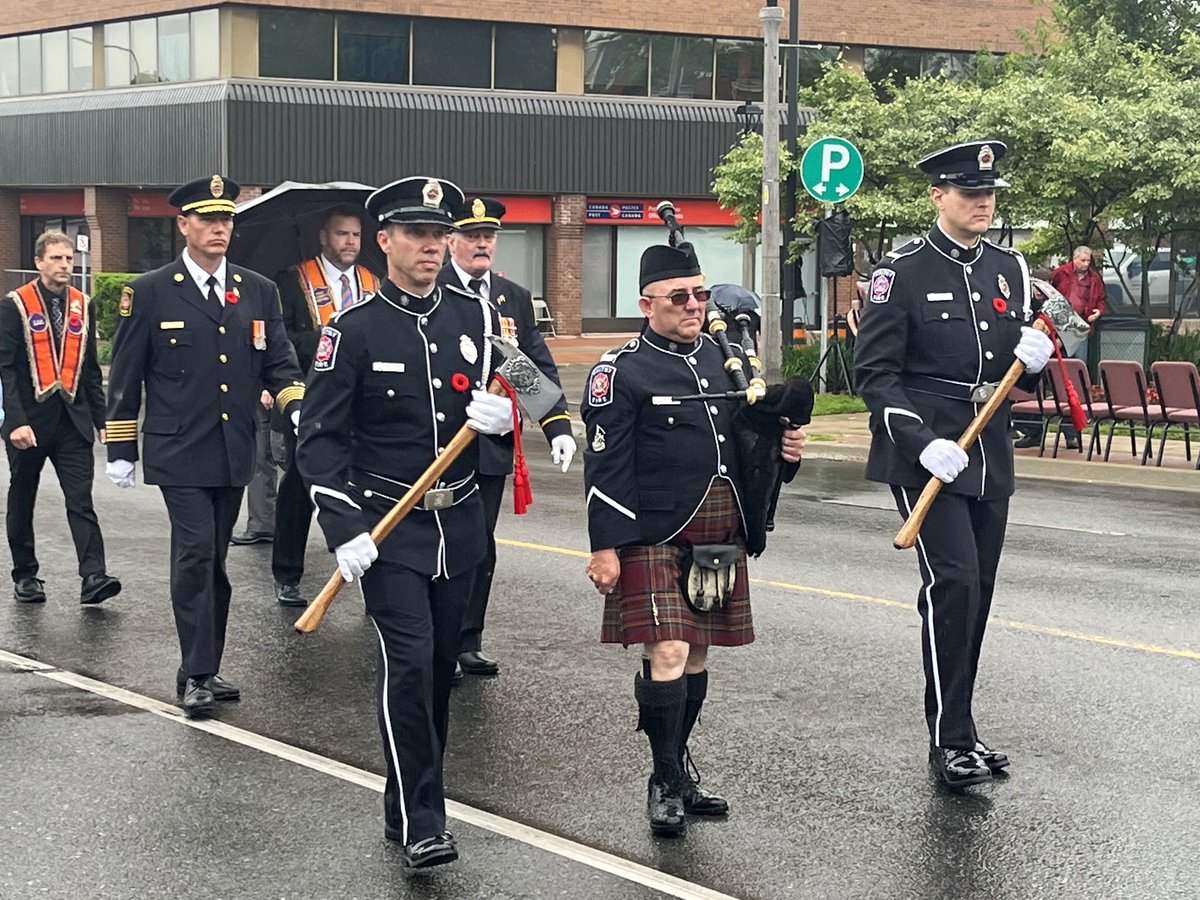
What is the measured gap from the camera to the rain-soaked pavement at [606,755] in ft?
19.0

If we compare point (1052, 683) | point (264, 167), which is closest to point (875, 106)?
point (264, 167)

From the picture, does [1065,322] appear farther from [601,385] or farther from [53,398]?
[53,398]

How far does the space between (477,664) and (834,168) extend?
603 inches

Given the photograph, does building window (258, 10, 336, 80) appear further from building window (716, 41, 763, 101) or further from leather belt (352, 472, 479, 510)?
leather belt (352, 472, 479, 510)

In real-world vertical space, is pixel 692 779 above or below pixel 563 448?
below

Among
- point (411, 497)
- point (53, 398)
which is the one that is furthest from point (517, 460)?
point (53, 398)

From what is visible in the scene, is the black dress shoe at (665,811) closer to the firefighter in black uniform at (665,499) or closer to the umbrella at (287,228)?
the firefighter in black uniform at (665,499)

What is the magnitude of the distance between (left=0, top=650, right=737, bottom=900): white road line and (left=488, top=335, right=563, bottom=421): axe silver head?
1.35 m

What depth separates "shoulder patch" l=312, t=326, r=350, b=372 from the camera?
235 inches

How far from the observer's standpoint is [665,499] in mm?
6246

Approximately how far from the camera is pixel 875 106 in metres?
27.0

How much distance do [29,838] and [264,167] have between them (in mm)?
35043

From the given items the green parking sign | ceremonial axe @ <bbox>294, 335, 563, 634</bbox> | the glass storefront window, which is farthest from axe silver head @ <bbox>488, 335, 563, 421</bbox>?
the glass storefront window

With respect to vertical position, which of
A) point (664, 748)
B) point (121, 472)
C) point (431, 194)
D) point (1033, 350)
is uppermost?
point (431, 194)
